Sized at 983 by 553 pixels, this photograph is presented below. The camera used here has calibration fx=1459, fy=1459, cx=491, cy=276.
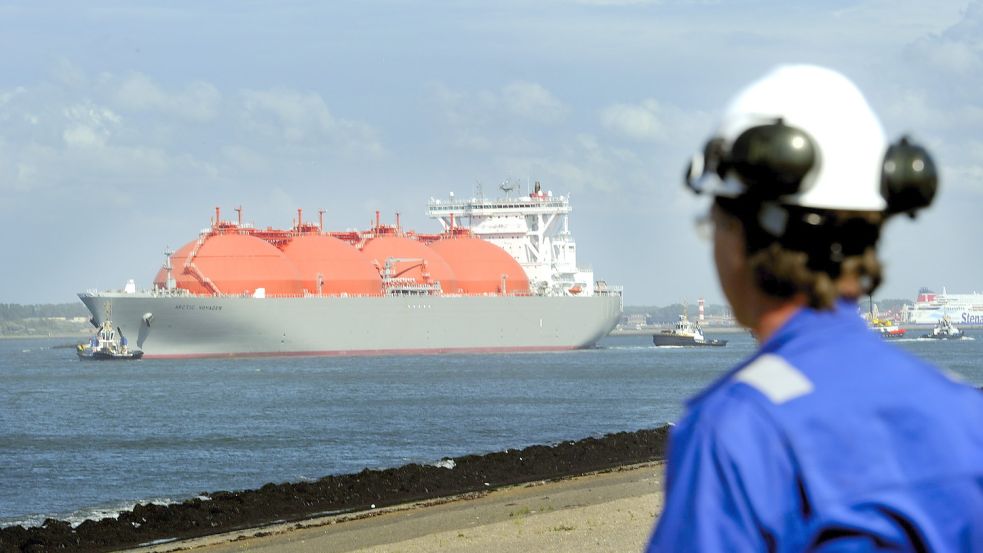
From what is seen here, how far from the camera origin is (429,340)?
→ 6625cm

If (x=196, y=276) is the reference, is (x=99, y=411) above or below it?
below

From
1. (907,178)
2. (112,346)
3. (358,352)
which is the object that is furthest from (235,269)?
(907,178)

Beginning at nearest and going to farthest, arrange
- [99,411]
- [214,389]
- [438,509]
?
A: [438,509] < [99,411] < [214,389]

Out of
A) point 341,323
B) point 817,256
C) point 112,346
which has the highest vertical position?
point 341,323

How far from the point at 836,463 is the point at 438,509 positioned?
12.0 metres

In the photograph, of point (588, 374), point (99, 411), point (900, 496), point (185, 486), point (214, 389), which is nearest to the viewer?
point (900, 496)

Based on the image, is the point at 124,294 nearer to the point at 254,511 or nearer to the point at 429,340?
the point at 429,340

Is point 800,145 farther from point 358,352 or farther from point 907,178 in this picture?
point 358,352

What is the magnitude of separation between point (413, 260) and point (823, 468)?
6690cm

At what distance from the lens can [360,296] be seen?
6344 centimetres

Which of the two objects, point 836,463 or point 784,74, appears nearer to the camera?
point 836,463

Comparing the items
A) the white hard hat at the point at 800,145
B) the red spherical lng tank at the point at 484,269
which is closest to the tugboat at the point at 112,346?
the red spherical lng tank at the point at 484,269

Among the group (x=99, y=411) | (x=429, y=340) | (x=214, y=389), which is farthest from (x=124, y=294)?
(x=99, y=411)

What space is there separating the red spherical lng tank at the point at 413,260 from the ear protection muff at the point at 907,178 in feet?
214
